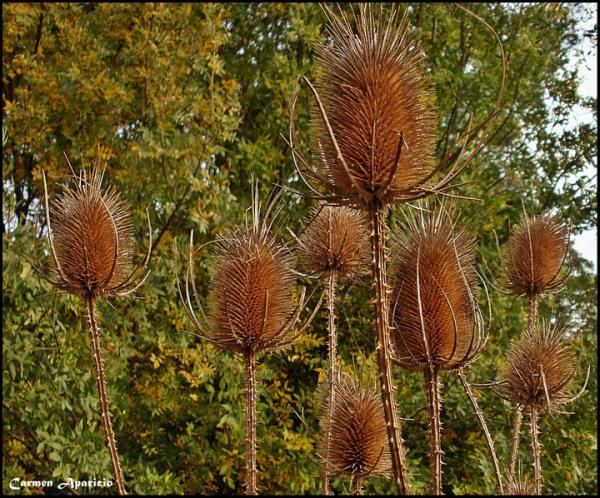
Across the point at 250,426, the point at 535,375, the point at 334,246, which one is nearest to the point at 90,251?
the point at 250,426

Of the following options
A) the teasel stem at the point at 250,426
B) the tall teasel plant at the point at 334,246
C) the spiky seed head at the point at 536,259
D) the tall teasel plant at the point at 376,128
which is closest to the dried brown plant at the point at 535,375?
the spiky seed head at the point at 536,259

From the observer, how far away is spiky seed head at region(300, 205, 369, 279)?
248 centimetres

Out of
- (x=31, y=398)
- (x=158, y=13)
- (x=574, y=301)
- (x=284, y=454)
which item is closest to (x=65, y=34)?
(x=158, y=13)

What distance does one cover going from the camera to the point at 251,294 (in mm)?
1872

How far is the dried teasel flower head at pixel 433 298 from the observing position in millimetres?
1585

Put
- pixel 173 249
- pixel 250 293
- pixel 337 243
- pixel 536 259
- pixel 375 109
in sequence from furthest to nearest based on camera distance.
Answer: pixel 173 249 → pixel 536 259 → pixel 337 243 → pixel 250 293 → pixel 375 109

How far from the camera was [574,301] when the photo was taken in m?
6.80

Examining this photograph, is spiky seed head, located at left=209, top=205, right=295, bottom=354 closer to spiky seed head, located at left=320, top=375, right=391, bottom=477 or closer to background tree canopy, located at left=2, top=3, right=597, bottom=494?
spiky seed head, located at left=320, top=375, right=391, bottom=477

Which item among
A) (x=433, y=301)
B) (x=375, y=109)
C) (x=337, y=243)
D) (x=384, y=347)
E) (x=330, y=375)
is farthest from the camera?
(x=337, y=243)

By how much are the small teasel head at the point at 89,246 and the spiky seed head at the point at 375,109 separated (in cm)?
69

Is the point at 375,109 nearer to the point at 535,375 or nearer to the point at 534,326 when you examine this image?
the point at 535,375

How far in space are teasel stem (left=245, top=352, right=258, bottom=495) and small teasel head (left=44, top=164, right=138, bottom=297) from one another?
17.1 inches

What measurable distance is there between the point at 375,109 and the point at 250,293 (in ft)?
2.21

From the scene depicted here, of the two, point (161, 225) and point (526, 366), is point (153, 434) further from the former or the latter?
point (526, 366)
